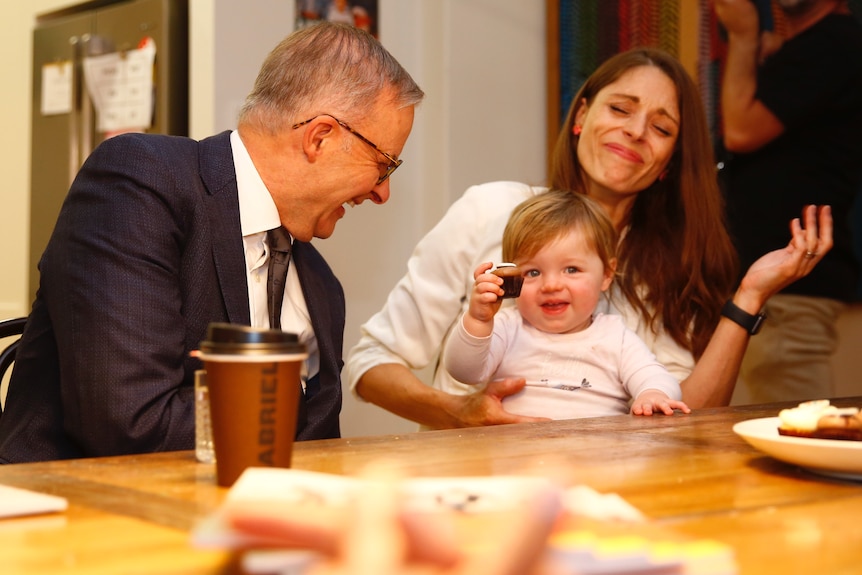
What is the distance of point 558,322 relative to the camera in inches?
84.9

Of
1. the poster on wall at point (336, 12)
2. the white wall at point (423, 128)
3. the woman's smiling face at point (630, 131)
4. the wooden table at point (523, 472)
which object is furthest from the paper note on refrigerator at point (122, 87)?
the wooden table at point (523, 472)

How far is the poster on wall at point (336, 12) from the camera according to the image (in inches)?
136

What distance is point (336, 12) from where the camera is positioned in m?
3.49

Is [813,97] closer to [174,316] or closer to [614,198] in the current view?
[614,198]

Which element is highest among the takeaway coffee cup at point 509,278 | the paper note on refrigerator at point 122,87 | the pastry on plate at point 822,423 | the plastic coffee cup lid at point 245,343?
the paper note on refrigerator at point 122,87

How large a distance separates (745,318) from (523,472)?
141 centimetres

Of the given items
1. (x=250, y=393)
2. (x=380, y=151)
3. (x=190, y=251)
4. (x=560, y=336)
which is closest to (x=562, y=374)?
(x=560, y=336)

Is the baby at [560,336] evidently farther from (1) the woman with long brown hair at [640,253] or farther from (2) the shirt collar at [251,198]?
(2) the shirt collar at [251,198]

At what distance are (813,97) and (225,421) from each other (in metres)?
2.84

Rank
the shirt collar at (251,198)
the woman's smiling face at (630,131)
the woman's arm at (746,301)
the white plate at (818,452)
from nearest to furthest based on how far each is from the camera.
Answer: the white plate at (818,452), the shirt collar at (251,198), the woman's arm at (746,301), the woman's smiling face at (630,131)

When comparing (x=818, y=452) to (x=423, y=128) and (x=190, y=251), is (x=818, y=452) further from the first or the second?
(x=423, y=128)

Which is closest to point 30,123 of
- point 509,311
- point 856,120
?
point 509,311

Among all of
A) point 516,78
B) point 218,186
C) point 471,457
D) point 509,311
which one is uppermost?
point 516,78

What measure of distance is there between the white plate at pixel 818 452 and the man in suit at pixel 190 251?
2.52ft
